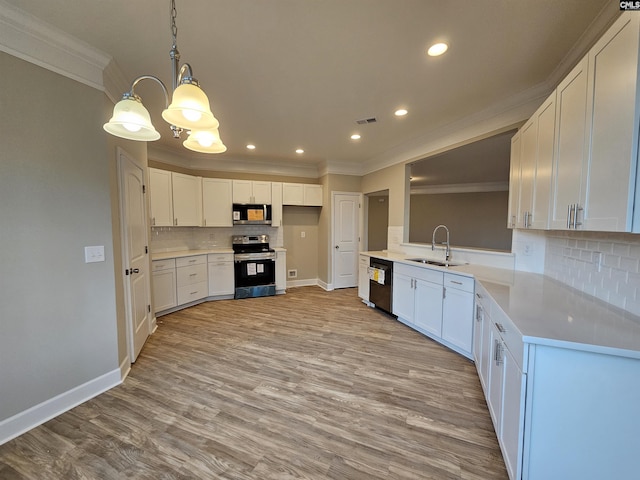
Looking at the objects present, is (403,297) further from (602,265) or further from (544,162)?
(544,162)

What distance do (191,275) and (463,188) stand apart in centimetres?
716

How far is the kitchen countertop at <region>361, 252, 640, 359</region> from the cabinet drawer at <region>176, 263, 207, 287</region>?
13.6ft

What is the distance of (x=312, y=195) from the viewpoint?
5.40 metres

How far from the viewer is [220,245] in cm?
508

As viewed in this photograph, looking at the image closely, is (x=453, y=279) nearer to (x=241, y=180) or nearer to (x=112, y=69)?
(x=112, y=69)

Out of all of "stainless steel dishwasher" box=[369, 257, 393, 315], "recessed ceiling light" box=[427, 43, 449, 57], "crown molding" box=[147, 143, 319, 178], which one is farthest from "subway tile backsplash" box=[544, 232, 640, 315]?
"crown molding" box=[147, 143, 319, 178]

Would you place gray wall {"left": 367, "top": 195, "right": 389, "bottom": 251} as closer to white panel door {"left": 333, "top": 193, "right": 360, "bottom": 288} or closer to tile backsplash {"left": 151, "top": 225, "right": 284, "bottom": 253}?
white panel door {"left": 333, "top": 193, "right": 360, "bottom": 288}

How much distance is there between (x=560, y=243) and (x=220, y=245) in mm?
5057

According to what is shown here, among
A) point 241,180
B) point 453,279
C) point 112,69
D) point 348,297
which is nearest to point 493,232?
point 348,297

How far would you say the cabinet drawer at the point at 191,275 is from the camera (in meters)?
4.04

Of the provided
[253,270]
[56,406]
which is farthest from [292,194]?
[56,406]

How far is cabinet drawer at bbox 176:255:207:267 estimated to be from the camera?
4.03m

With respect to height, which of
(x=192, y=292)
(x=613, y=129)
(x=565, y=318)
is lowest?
(x=192, y=292)

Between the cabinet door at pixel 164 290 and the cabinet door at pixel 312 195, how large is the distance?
2.84 meters
